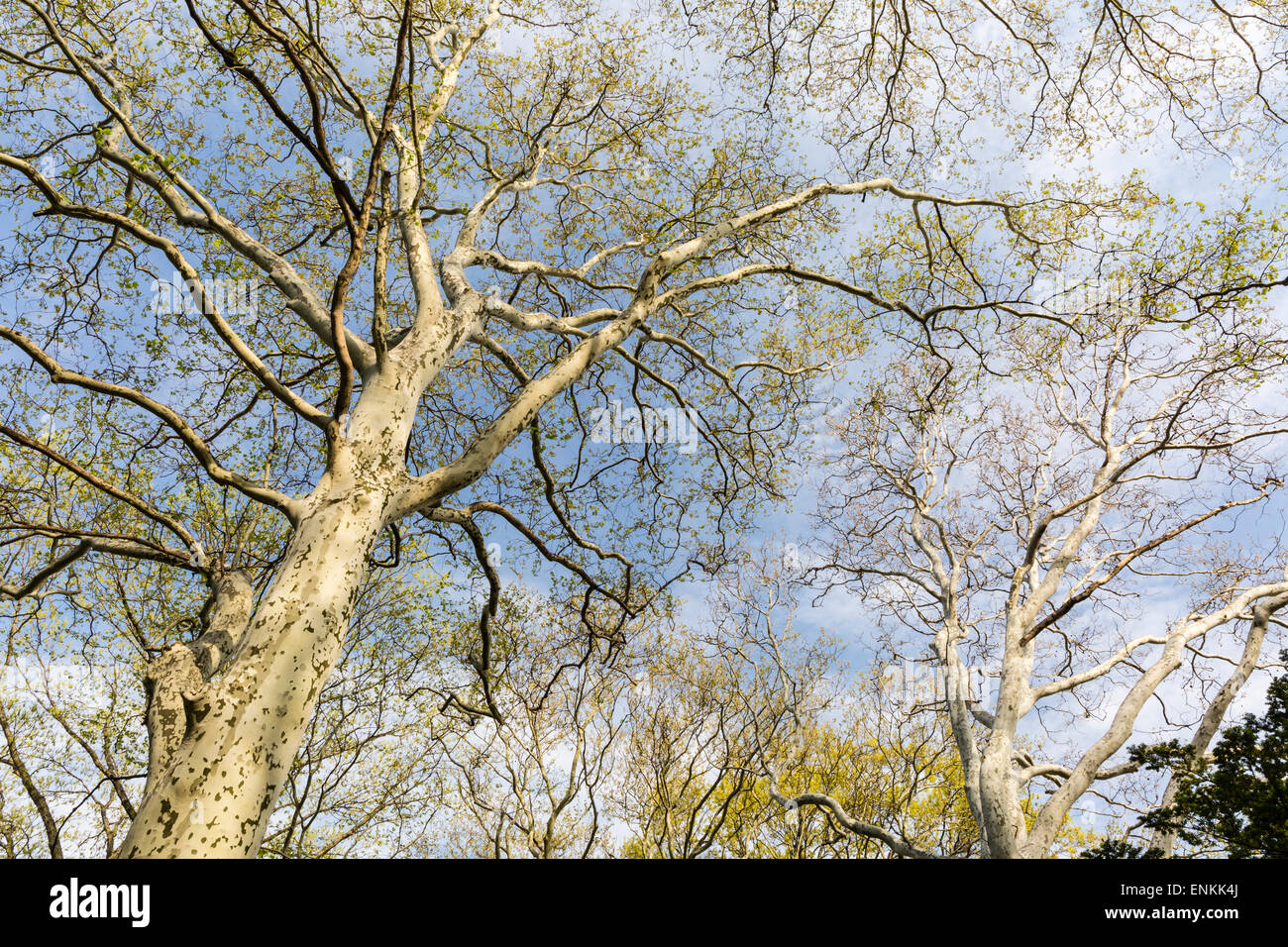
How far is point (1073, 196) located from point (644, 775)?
1237cm

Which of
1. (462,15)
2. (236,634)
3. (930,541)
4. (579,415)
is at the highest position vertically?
(462,15)

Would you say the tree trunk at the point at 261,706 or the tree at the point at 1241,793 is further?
the tree at the point at 1241,793

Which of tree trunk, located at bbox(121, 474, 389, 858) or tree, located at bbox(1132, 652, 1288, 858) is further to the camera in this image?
tree, located at bbox(1132, 652, 1288, 858)

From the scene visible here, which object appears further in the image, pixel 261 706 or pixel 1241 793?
pixel 1241 793

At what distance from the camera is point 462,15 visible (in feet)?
27.1

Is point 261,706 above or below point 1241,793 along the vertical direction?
above

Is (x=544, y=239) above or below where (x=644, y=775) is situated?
above
